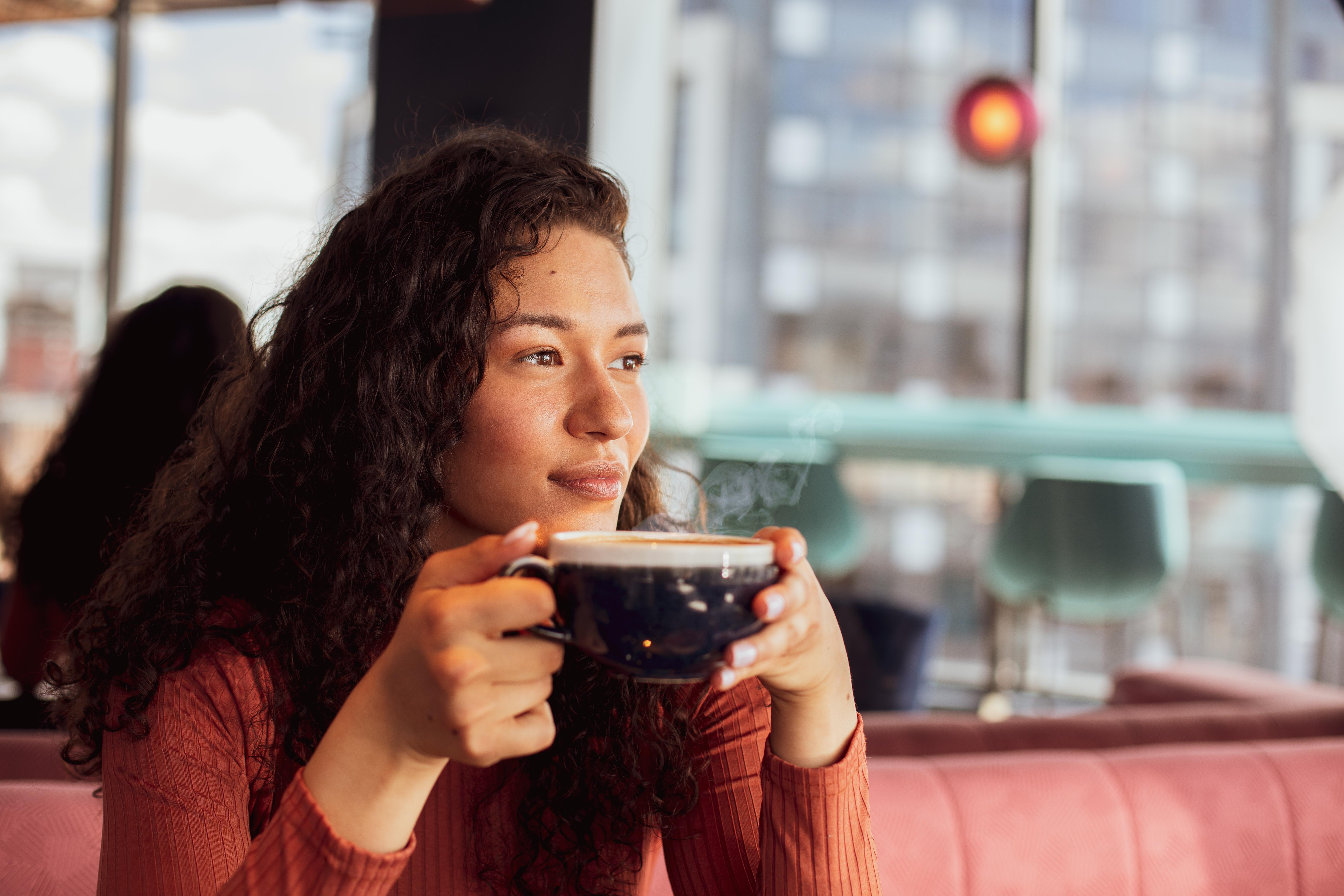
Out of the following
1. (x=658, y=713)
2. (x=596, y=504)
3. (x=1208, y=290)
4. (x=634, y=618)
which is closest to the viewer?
(x=634, y=618)

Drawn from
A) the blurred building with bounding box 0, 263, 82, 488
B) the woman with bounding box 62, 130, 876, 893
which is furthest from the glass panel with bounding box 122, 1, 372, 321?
the woman with bounding box 62, 130, 876, 893

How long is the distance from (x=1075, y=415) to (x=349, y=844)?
440 cm

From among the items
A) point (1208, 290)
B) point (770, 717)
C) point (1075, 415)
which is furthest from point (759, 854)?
point (1208, 290)

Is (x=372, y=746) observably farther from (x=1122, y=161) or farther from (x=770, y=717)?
(x=1122, y=161)

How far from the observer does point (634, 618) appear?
2.06 ft

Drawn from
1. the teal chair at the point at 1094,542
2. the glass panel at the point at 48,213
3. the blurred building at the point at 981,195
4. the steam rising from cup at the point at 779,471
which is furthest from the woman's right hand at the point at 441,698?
the glass panel at the point at 48,213

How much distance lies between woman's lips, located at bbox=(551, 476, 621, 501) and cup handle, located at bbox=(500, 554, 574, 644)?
0.95 ft

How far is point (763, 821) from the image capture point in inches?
36.3

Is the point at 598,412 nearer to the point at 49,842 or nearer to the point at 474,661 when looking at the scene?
the point at 474,661

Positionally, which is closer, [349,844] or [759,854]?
[349,844]

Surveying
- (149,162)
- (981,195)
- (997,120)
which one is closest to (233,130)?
(149,162)

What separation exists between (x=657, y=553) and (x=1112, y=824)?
3.40 ft

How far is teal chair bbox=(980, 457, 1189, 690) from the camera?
13.0ft

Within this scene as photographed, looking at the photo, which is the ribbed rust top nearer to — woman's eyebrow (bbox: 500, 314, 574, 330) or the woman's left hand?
the woman's left hand
